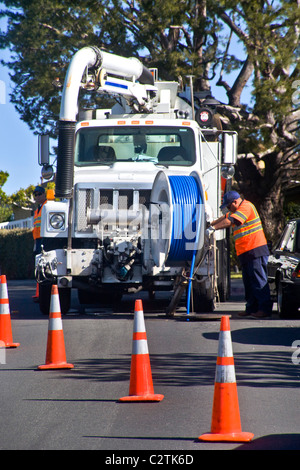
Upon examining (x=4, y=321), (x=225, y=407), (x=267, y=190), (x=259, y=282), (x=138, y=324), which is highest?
(x=267, y=190)

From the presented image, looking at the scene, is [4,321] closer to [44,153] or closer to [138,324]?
[138,324]

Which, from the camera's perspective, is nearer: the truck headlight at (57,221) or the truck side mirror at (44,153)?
the truck headlight at (57,221)

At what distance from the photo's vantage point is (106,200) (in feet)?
43.0

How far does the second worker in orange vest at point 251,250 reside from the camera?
1241 centimetres

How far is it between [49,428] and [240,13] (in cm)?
1960

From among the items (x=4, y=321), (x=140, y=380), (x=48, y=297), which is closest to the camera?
(x=140, y=380)

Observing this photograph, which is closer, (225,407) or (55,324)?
(225,407)

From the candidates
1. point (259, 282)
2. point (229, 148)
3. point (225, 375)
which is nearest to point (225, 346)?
point (225, 375)

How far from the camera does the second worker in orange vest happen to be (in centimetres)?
1241

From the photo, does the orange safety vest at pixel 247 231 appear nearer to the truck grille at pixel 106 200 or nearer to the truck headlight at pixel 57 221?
the truck grille at pixel 106 200

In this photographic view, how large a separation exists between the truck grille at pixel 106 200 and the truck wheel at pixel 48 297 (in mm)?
1209

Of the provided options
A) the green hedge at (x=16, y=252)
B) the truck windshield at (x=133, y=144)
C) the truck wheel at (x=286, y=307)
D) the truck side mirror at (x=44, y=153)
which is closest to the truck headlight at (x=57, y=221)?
the truck windshield at (x=133, y=144)

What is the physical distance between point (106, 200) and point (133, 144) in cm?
131

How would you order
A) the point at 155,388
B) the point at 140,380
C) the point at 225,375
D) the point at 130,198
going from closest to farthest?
the point at 225,375, the point at 140,380, the point at 155,388, the point at 130,198
